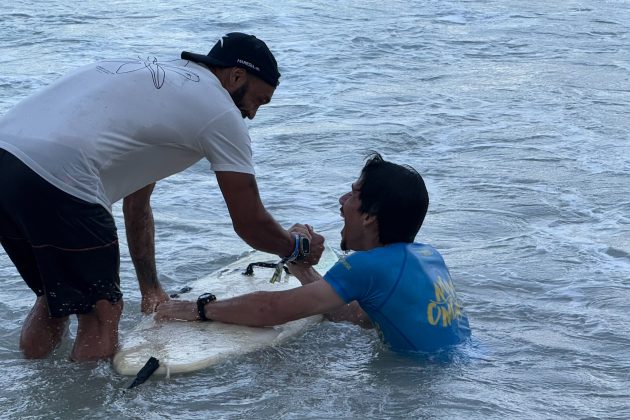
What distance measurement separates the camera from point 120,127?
4.01 m

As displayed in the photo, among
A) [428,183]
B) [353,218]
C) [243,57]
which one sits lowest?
[428,183]

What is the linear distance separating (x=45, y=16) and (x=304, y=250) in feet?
39.4

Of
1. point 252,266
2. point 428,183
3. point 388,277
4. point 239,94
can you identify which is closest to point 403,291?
point 388,277

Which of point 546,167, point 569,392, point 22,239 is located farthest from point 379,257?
point 546,167

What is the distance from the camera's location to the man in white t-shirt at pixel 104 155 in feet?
12.9

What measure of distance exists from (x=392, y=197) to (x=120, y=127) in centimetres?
112

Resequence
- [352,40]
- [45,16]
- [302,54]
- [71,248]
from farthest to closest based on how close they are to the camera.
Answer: [45,16] < [352,40] < [302,54] < [71,248]

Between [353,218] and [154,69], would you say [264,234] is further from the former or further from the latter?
[154,69]

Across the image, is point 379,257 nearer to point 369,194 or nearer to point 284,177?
point 369,194

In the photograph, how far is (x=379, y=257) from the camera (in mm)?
4219

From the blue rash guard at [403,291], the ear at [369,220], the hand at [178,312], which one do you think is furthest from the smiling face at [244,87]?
the hand at [178,312]

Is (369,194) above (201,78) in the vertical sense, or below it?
below

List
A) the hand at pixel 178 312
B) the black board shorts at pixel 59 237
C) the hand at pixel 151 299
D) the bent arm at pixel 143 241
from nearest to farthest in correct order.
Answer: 1. the black board shorts at pixel 59 237
2. the hand at pixel 178 312
3. the bent arm at pixel 143 241
4. the hand at pixel 151 299

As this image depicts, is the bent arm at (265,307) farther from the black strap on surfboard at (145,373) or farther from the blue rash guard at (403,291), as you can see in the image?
the black strap on surfboard at (145,373)
